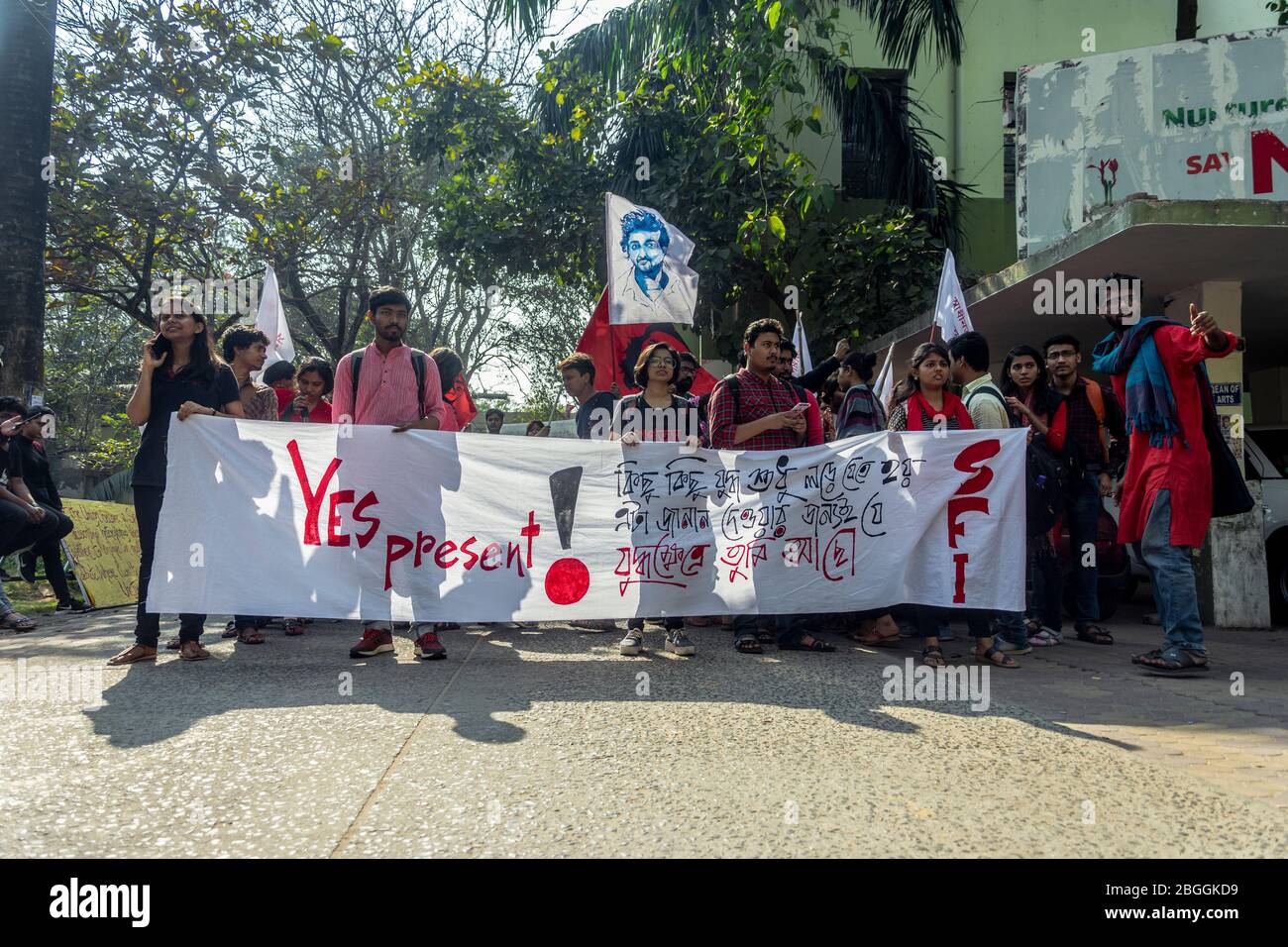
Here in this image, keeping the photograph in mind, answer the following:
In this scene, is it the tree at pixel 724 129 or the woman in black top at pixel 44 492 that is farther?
the tree at pixel 724 129

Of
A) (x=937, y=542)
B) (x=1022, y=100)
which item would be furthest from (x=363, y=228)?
(x=937, y=542)

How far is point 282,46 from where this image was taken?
14016mm

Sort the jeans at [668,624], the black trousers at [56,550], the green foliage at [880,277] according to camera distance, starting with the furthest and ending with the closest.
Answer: the green foliage at [880,277] → the black trousers at [56,550] → the jeans at [668,624]

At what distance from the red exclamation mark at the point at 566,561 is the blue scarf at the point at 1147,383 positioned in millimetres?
2977

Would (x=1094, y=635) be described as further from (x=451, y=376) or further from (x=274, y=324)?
(x=274, y=324)

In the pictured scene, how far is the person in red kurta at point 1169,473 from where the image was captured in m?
5.07

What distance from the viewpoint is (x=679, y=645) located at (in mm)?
5512

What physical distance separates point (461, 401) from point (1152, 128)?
772 centimetres

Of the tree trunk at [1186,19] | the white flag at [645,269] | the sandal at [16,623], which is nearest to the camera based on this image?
the sandal at [16,623]

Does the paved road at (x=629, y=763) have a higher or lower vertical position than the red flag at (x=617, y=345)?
lower

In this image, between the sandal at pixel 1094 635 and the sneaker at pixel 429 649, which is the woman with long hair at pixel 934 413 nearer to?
the sandal at pixel 1094 635

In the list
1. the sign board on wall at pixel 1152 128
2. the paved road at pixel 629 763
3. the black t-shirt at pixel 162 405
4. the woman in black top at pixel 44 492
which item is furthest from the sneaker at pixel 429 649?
the sign board on wall at pixel 1152 128
